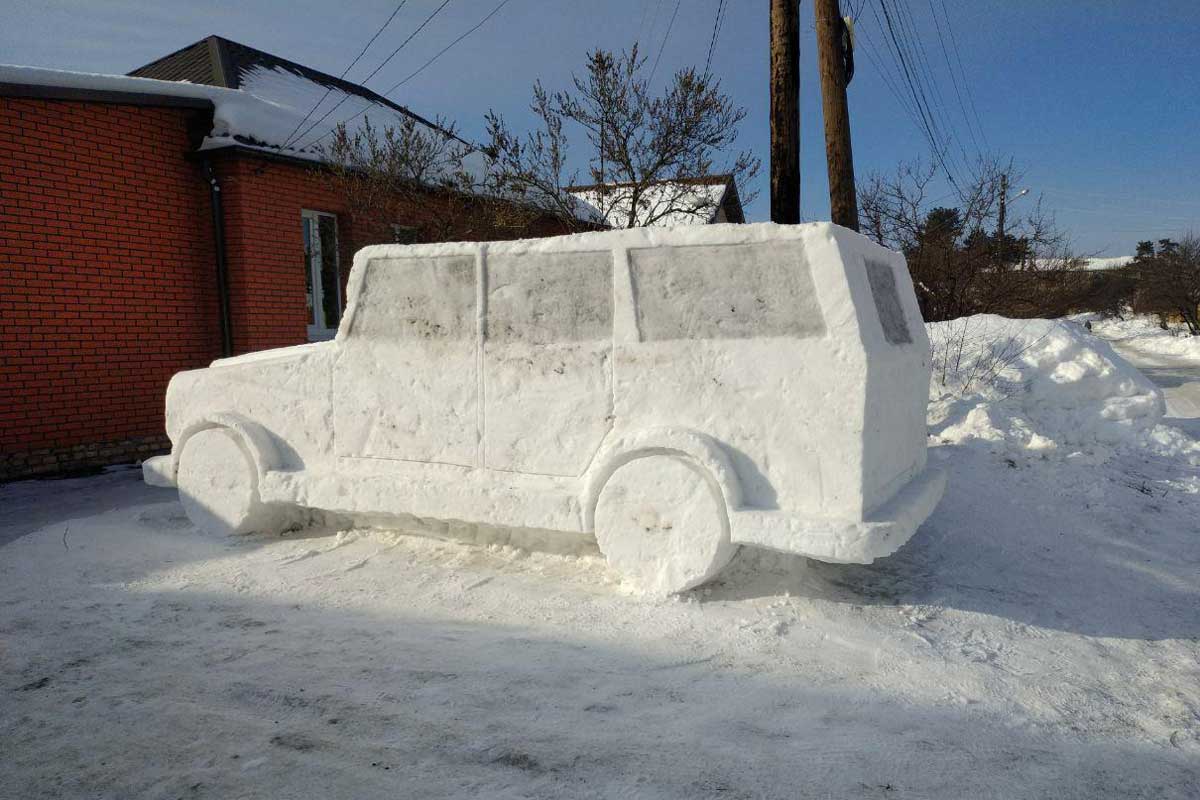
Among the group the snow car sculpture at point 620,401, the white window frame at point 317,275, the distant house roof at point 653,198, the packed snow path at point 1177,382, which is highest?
the distant house roof at point 653,198

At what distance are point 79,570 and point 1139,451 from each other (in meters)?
7.80

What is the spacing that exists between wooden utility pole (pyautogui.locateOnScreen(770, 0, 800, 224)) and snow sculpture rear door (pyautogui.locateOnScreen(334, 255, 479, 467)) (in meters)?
4.36

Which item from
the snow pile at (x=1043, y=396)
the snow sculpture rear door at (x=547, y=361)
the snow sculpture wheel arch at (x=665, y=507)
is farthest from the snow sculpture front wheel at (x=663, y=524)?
the snow pile at (x=1043, y=396)

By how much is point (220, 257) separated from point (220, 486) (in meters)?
4.99

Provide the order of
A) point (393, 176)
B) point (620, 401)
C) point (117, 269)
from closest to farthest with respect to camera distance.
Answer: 1. point (620, 401)
2. point (117, 269)
3. point (393, 176)

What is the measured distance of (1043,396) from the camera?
7.09 metres

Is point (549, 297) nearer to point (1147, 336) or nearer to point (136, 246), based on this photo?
point (136, 246)

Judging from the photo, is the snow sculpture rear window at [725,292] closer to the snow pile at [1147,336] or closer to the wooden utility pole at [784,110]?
the wooden utility pole at [784,110]

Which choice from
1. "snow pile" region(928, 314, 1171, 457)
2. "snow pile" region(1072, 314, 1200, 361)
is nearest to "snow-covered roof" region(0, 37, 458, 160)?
"snow pile" region(928, 314, 1171, 457)

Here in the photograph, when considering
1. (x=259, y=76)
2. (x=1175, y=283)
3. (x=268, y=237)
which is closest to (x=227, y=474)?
(x=268, y=237)

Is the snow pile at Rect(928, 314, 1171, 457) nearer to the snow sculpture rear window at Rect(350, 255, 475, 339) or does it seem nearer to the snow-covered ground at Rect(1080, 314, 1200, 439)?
the snow-covered ground at Rect(1080, 314, 1200, 439)

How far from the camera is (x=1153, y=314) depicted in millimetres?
42250

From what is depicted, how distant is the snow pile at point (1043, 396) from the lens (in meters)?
6.38

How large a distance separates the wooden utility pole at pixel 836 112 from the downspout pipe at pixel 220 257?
269 inches
